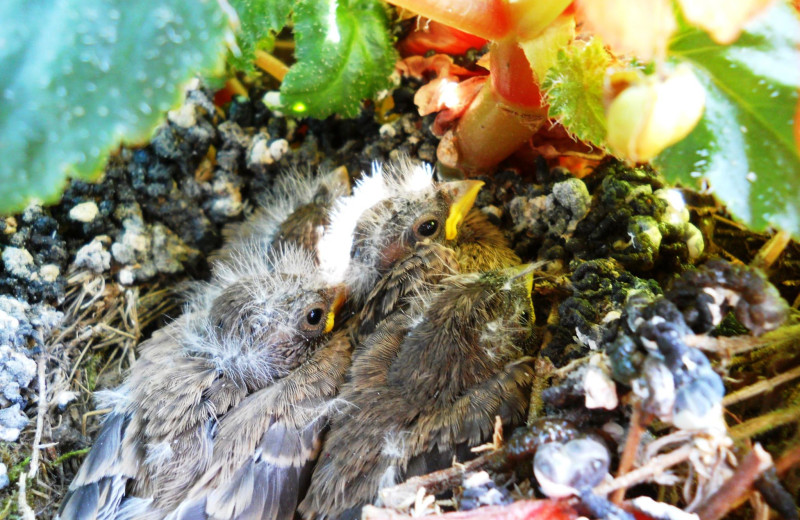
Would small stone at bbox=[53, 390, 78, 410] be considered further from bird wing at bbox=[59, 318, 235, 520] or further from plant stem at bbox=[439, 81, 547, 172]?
plant stem at bbox=[439, 81, 547, 172]

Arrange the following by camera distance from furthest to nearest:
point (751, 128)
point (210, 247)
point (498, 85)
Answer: point (210, 247), point (498, 85), point (751, 128)

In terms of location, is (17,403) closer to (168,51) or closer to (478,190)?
(168,51)

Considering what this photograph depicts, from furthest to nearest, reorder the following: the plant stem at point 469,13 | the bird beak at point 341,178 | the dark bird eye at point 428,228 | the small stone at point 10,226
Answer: the bird beak at point 341,178 → the dark bird eye at point 428,228 → the small stone at point 10,226 → the plant stem at point 469,13

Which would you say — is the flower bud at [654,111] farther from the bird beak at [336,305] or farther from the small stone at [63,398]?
the small stone at [63,398]

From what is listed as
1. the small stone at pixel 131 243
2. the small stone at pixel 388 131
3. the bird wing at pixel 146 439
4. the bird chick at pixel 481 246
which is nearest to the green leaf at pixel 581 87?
the bird chick at pixel 481 246

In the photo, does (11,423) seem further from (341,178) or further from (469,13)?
(469,13)

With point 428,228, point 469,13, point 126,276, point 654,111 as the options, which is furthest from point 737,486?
point 126,276

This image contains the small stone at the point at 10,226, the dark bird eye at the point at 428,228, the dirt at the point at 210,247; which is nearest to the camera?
the dirt at the point at 210,247

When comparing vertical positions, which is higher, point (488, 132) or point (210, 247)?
point (488, 132)
